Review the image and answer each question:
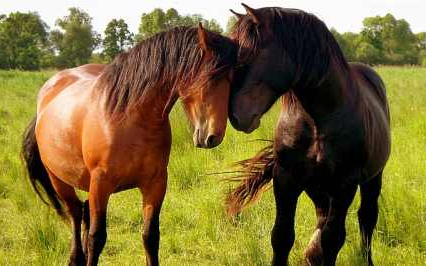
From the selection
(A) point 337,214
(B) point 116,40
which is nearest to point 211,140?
(A) point 337,214

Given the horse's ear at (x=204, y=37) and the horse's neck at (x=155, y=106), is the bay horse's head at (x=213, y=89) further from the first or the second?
the horse's neck at (x=155, y=106)

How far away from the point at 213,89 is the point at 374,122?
Answer: 1212 mm

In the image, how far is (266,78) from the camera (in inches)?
78.4

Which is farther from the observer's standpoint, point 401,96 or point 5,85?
point 5,85

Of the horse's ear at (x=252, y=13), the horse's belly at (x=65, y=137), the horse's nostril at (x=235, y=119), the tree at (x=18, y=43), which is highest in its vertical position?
the tree at (x=18, y=43)

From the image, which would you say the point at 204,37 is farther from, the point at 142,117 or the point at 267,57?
the point at 142,117

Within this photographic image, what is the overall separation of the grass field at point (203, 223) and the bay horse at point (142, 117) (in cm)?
78

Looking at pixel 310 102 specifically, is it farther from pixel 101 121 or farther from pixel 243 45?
pixel 101 121

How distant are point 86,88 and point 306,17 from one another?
155 centimetres

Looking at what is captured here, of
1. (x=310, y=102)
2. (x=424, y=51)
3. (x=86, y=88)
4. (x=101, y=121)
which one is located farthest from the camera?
(x=424, y=51)

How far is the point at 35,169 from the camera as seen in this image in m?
3.67

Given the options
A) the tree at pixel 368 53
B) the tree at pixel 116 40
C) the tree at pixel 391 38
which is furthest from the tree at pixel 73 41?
the tree at pixel 391 38

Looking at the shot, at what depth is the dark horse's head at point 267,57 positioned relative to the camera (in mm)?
1983

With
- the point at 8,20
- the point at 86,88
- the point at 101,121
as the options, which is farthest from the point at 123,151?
the point at 8,20
